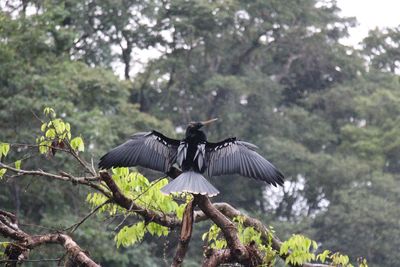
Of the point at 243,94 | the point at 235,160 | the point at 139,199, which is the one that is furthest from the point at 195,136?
the point at 243,94

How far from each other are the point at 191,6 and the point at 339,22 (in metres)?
6.42

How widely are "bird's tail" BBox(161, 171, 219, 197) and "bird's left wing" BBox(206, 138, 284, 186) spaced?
30 cm

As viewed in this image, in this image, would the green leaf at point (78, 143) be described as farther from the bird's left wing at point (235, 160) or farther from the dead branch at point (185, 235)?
the bird's left wing at point (235, 160)

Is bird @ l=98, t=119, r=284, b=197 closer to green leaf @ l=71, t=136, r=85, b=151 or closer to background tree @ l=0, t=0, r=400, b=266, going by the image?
green leaf @ l=71, t=136, r=85, b=151

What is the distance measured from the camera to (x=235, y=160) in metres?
4.98

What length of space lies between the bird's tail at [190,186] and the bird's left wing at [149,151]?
0.72 feet

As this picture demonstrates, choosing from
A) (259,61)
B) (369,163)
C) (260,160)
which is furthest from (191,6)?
(260,160)

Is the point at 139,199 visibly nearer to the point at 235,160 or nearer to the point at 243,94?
the point at 235,160

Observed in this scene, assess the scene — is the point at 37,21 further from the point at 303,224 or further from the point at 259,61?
the point at 259,61

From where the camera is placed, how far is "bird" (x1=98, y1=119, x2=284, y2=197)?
4.86 metres

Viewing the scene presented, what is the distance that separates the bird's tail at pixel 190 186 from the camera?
439 centimetres

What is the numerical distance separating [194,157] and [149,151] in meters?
0.27

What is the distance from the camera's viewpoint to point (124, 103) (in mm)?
17719

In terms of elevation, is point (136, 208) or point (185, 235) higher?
point (136, 208)
